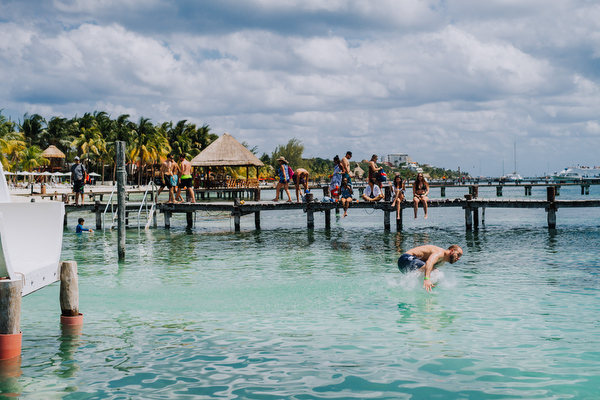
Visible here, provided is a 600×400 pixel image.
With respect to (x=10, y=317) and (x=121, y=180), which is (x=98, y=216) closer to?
(x=121, y=180)

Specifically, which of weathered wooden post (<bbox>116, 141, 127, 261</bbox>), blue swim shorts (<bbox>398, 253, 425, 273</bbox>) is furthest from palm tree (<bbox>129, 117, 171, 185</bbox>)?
blue swim shorts (<bbox>398, 253, 425, 273</bbox>)

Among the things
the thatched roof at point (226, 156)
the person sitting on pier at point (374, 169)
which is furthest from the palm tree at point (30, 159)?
the person sitting on pier at point (374, 169)

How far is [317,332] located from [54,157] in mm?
71185

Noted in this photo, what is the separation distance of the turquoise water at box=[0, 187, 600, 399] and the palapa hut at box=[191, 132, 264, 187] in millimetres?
29685

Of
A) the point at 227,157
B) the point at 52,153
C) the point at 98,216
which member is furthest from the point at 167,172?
the point at 52,153

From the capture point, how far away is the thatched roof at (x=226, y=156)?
47250 mm

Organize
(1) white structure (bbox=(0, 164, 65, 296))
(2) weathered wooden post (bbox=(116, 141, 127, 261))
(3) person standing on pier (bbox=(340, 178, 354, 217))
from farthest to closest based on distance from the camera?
(3) person standing on pier (bbox=(340, 178, 354, 217)), (2) weathered wooden post (bbox=(116, 141, 127, 261)), (1) white structure (bbox=(0, 164, 65, 296))

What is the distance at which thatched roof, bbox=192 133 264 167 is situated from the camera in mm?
47250

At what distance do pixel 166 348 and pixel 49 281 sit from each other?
1835 mm

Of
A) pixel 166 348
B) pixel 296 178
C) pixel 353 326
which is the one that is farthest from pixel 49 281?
pixel 296 178

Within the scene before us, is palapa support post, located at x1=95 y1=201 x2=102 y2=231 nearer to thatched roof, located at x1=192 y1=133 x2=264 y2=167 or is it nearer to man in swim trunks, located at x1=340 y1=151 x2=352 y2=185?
man in swim trunks, located at x1=340 y1=151 x2=352 y2=185

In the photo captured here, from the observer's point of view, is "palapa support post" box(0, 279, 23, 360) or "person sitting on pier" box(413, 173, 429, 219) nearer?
"palapa support post" box(0, 279, 23, 360)

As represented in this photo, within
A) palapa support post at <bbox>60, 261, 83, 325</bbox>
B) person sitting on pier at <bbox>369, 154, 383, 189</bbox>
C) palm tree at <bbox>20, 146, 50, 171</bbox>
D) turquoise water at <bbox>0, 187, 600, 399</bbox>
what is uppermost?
palm tree at <bbox>20, 146, 50, 171</bbox>

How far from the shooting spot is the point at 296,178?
23.8m
